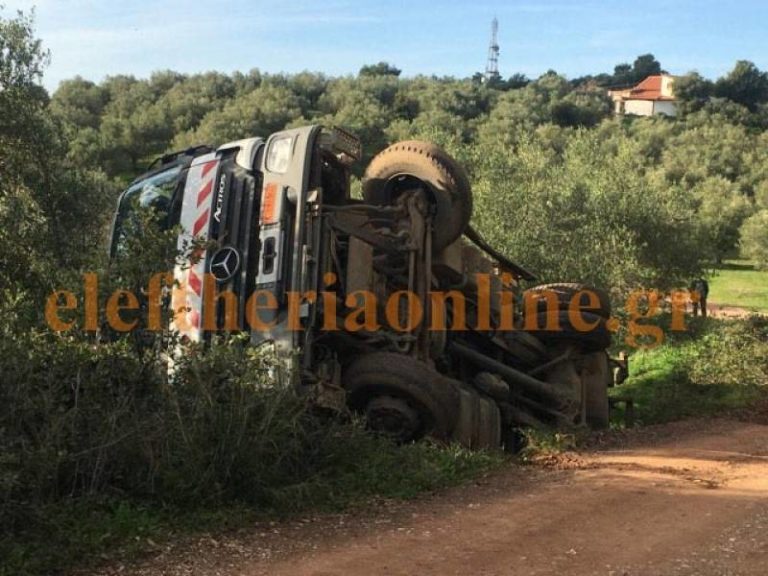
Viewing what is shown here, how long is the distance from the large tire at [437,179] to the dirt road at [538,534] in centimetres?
226

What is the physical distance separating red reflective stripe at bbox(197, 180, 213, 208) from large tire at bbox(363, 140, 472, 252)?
5.17 ft

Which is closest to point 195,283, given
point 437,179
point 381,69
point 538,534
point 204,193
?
point 204,193

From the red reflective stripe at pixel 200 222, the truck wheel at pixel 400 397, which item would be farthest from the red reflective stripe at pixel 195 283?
the truck wheel at pixel 400 397

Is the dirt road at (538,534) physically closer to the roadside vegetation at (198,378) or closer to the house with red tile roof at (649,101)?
the roadside vegetation at (198,378)

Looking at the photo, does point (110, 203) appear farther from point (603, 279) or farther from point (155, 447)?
point (603, 279)

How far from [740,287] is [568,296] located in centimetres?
2522

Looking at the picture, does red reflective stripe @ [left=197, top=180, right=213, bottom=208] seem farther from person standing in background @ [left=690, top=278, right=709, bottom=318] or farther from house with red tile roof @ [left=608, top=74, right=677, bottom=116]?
house with red tile roof @ [left=608, top=74, right=677, bottom=116]

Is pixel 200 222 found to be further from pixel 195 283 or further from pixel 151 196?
pixel 151 196

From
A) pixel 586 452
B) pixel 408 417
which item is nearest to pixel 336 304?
pixel 408 417

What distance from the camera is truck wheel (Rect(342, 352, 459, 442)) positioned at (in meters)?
6.48

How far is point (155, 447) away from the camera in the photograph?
189 inches

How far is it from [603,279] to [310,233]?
28.6 ft

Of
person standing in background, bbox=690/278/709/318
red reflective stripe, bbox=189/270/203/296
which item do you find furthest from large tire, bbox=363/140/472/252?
person standing in background, bbox=690/278/709/318

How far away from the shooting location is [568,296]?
29.9ft
